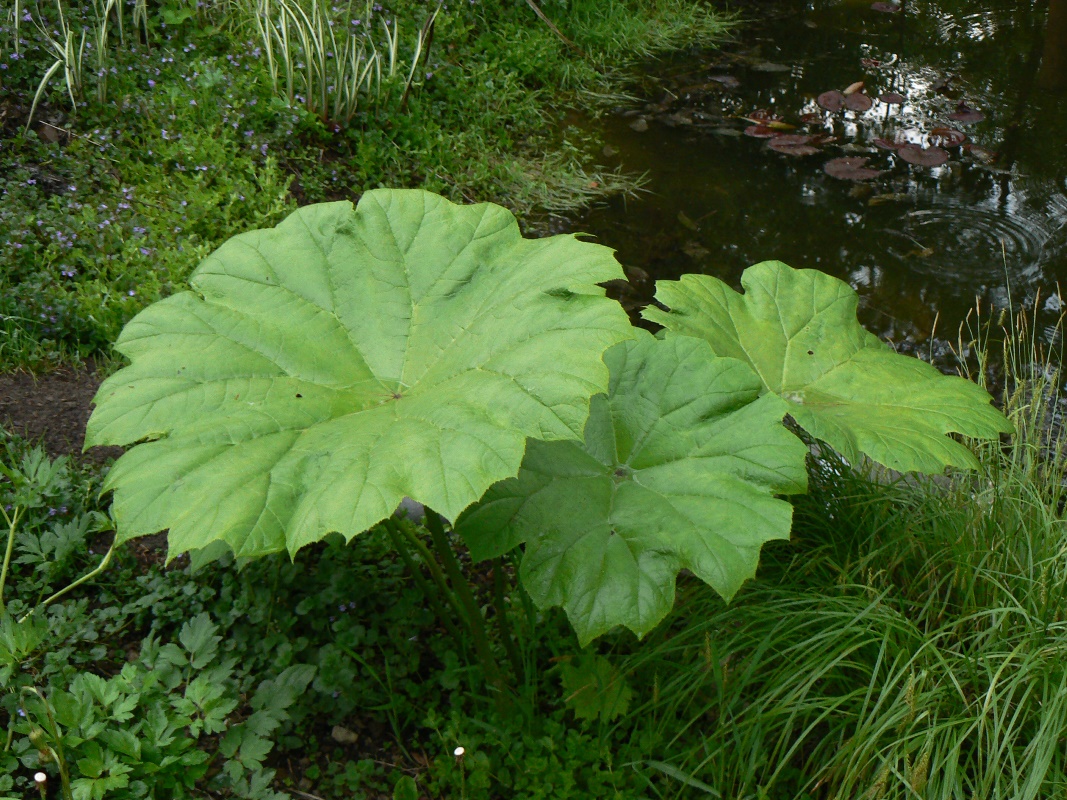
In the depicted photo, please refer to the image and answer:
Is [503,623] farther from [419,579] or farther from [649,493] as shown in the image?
[649,493]

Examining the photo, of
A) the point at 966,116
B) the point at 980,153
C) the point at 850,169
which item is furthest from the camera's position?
the point at 966,116

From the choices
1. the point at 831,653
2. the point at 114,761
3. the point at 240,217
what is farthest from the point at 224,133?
the point at 831,653

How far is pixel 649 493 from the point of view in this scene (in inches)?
69.2

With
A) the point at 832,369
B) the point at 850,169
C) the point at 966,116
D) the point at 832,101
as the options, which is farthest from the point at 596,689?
the point at 966,116

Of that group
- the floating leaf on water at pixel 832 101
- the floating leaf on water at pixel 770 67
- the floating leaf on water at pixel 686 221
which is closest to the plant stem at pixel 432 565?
the floating leaf on water at pixel 686 221

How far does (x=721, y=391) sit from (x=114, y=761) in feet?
4.39

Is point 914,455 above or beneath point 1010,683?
above

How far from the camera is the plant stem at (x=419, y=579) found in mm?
1925

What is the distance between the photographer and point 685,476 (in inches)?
69.5

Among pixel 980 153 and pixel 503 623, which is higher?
pixel 980 153

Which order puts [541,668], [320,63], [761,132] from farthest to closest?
1. [761,132]
2. [320,63]
3. [541,668]

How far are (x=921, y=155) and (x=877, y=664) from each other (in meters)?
4.12

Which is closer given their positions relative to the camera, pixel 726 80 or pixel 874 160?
pixel 874 160

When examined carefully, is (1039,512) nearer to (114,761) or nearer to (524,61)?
(114,761)
